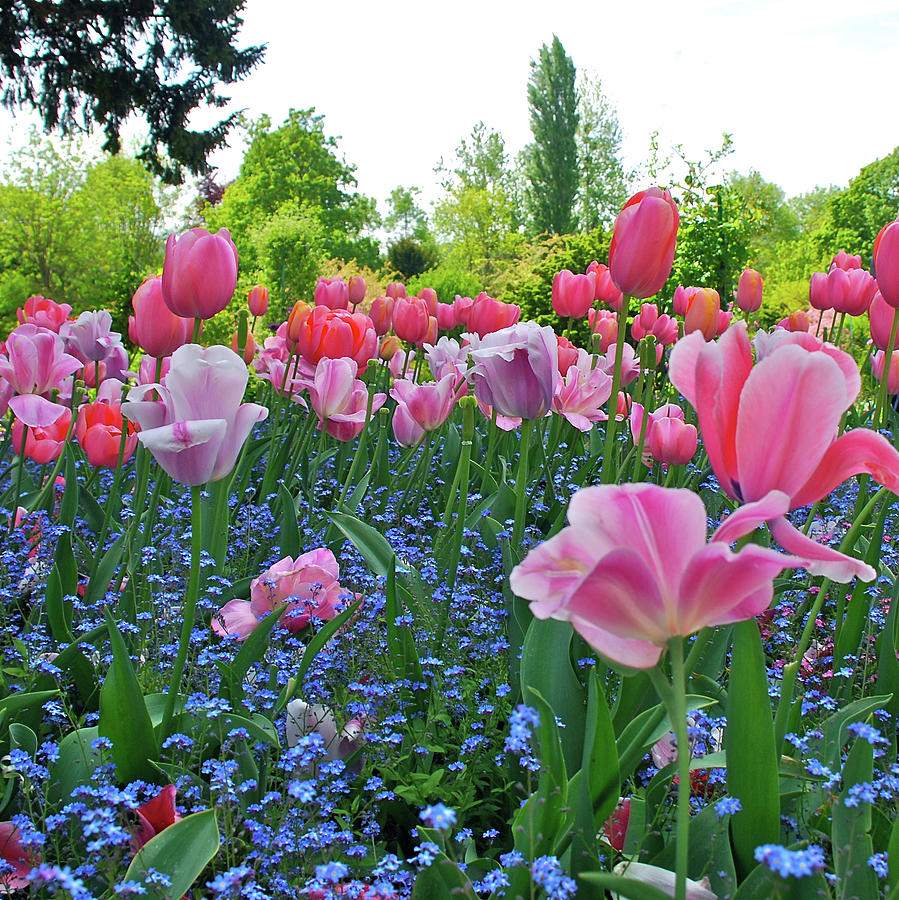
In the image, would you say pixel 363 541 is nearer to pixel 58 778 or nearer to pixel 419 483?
pixel 58 778

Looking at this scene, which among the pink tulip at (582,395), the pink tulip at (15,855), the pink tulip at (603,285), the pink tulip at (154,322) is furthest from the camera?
the pink tulip at (603,285)

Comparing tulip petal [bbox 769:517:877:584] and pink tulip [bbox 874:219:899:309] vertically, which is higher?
pink tulip [bbox 874:219:899:309]

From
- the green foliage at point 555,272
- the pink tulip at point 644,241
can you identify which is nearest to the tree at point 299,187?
the green foliage at point 555,272

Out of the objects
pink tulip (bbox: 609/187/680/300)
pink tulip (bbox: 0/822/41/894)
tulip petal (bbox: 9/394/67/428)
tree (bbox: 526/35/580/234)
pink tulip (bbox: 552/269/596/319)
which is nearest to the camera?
pink tulip (bbox: 0/822/41/894)

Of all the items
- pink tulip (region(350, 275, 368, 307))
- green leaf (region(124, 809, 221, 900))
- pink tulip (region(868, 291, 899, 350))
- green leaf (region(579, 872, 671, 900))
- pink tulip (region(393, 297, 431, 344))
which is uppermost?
pink tulip (region(350, 275, 368, 307))

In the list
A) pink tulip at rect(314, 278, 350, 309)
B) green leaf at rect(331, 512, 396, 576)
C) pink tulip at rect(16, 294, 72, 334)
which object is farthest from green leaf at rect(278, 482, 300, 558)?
pink tulip at rect(16, 294, 72, 334)

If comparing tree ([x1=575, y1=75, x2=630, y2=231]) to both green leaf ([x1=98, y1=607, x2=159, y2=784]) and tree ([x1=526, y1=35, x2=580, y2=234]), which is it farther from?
green leaf ([x1=98, y1=607, x2=159, y2=784])

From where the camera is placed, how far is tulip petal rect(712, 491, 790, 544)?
2.27ft

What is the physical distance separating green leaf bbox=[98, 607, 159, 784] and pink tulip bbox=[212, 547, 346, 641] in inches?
18.8

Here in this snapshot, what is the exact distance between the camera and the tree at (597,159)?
45.6 metres

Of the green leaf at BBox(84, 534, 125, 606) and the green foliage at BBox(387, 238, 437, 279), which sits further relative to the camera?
the green foliage at BBox(387, 238, 437, 279)

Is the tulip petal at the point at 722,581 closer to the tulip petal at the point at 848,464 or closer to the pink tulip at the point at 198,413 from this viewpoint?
the tulip petal at the point at 848,464

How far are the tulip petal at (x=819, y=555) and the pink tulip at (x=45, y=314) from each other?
9.75 ft

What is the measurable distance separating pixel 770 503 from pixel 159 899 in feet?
2.78
